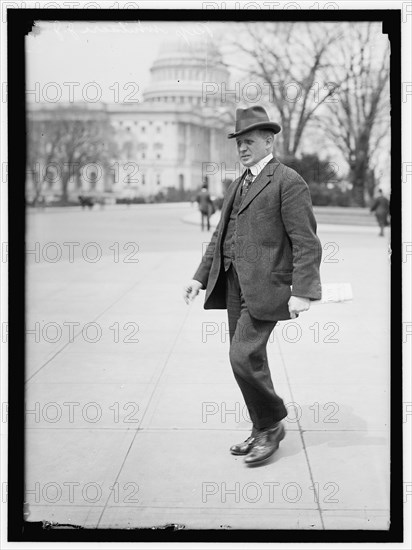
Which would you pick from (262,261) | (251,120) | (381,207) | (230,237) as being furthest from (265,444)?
(381,207)

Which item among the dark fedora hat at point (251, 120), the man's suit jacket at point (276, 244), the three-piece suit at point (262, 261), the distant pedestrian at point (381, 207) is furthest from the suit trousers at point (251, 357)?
the distant pedestrian at point (381, 207)

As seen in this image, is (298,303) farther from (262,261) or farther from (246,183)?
(246,183)

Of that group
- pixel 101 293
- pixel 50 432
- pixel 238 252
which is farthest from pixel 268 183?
pixel 101 293

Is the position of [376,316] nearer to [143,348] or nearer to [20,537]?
[143,348]

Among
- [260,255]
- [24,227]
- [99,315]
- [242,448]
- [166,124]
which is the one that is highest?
[166,124]

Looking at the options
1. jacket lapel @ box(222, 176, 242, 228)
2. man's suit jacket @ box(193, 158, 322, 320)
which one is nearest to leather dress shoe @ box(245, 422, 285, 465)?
man's suit jacket @ box(193, 158, 322, 320)

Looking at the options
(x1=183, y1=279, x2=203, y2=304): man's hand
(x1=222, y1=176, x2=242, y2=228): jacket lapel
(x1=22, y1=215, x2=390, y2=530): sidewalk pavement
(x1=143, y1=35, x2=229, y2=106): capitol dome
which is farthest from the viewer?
(x1=183, y1=279, x2=203, y2=304): man's hand

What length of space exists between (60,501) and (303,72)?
261 centimetres

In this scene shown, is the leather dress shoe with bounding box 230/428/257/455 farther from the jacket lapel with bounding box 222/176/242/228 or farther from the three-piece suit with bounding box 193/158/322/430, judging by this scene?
the jacket lapel with bounding box 222/176/242/228

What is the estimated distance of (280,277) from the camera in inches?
157

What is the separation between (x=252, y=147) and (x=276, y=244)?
50cm

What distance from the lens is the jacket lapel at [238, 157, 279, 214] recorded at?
13.1 feet

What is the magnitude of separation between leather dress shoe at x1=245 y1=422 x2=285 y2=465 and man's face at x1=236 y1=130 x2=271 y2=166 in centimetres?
140

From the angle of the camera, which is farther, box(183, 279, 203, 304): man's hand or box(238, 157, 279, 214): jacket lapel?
box(183, 279, 203, 304): man's hand
